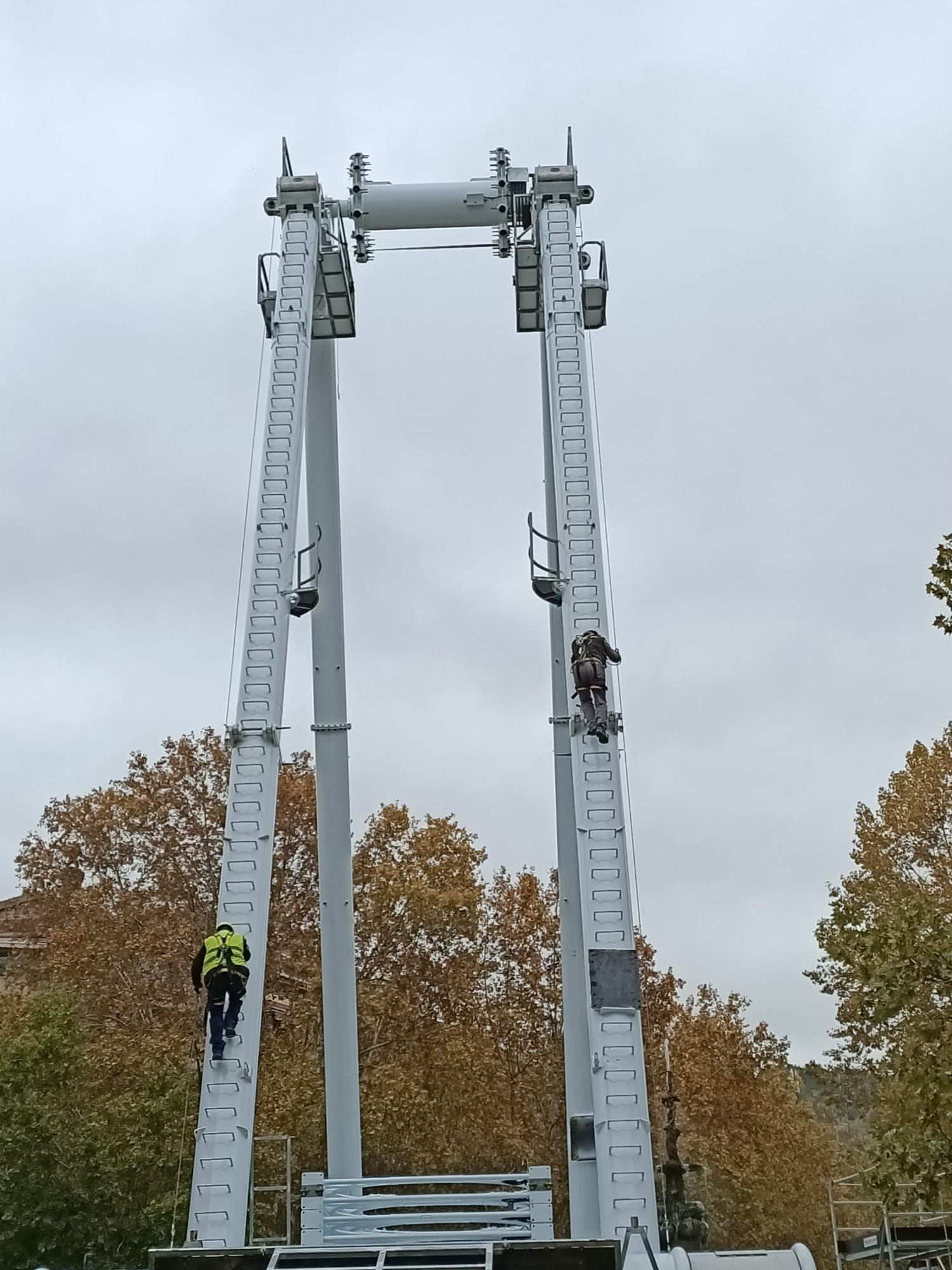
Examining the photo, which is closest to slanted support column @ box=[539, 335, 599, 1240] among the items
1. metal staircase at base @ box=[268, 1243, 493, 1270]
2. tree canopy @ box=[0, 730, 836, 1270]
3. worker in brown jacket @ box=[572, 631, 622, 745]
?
worker in brown jacket @ box=[572, 631, 622, 745]

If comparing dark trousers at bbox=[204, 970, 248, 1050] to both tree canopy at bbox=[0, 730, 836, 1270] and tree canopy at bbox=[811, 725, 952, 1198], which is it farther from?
tree canopy at bbox=[0, 730, 836, 1270]

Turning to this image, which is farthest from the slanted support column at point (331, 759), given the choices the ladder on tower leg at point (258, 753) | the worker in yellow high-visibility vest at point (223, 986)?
the worker in yellow high-visibility vest at point (223, 986)

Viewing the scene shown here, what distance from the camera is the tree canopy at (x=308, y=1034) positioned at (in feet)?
93.6

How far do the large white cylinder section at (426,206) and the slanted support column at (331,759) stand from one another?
1950 mm

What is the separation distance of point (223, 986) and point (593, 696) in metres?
3.88

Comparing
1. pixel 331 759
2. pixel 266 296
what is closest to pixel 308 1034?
pixel 331 759

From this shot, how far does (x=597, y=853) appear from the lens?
456 inches

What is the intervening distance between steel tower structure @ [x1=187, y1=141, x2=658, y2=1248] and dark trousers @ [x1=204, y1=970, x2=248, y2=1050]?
11 centimetres

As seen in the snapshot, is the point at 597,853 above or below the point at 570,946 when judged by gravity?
below

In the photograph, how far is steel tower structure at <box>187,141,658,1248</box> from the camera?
10773mm

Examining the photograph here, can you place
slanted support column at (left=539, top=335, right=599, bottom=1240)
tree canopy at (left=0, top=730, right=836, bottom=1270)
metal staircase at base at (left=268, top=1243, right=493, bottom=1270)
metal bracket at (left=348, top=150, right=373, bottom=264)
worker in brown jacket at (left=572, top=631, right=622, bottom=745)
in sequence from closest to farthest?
metal staircase at base at (left=268, top=1243, right=493, bottom=1270), worker in brown jacket at (left=572, top=631, right=622, bottom=745), slanted support column at (left=539, top=335, right=599, bottom=1240), metal bracket at (left=348, top=150, right=373, bottom=264), tree canopy at (left=0, top=730, right=836, bottom=1270)

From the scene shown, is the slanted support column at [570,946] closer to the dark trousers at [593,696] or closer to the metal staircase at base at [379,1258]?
the dark trousers at [593,696]

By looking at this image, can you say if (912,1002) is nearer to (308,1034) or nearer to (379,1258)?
(379,1258)

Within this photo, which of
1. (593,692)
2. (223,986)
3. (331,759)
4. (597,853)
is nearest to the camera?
(223,986)
